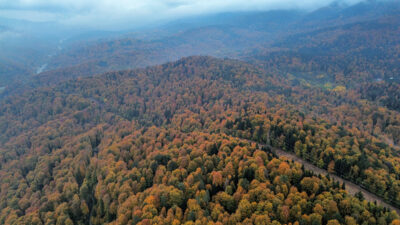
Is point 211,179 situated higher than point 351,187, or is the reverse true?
point 211,179

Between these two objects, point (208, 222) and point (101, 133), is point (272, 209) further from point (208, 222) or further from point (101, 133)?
point (101, 133)

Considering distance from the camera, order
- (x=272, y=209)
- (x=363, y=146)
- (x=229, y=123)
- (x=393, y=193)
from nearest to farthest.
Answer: (x=272, y=209), (x=393, y=193), (x=363, y=146), (x=229, y=123)

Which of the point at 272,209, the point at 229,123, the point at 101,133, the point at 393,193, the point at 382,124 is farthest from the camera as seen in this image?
the point at 101,133

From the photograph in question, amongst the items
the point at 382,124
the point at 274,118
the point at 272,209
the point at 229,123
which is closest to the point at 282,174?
the point at 272,209

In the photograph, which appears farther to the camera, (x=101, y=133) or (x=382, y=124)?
A: (x=101, y=133)

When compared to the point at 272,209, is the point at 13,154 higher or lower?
lower

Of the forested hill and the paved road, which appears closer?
the forested hill

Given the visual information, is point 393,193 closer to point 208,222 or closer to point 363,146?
point 363,146

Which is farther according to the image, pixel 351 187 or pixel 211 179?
pixel 211 179

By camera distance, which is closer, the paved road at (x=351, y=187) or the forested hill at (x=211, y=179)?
the forested hill at (x=211, y=179)

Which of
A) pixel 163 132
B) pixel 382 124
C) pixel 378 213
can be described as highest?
pixel 378 213
